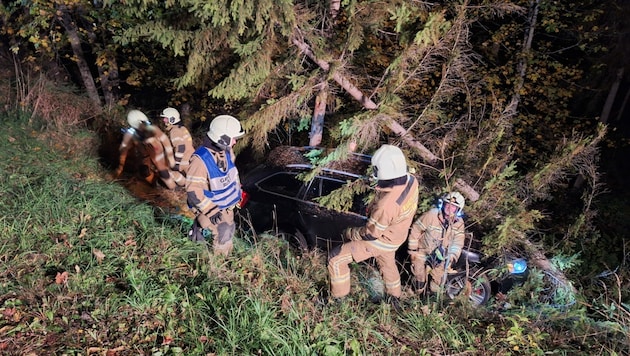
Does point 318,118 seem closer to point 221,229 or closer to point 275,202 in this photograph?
point 275,202

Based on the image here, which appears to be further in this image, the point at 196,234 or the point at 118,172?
the point at 118,172

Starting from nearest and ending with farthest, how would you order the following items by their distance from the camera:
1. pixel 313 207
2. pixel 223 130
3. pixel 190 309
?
pixel 190 309 → pixel 223 130 → pixel 313 207

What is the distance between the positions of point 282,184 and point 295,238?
830 millimetres

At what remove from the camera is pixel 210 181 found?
4.24 metres

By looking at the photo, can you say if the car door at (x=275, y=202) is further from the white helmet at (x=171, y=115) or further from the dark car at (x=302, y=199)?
the white helmet at (x=171, y=115)

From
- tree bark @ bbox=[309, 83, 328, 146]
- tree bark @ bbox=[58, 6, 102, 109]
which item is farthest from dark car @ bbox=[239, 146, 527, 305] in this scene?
tree bark @ bbox=[58, 6, 102, 109]

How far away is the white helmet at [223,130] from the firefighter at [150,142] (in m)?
2.92

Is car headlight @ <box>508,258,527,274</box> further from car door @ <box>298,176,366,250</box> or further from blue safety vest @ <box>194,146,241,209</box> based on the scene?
blue safety vest @ <box>194,146,241,209</box>

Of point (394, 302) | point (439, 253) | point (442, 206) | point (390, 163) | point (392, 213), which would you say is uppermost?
point (390, 163)

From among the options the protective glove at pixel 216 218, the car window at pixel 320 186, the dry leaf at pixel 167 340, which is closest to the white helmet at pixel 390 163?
the car window at pixel 320 186

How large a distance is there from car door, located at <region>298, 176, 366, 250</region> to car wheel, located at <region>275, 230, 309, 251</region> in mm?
111

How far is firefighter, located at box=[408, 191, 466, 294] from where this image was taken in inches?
171

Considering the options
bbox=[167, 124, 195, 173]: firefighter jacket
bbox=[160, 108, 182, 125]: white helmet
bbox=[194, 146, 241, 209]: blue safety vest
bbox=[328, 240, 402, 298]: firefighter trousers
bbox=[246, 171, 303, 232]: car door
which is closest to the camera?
bbox=[328, 240, 402, 298]: firefighter trousers

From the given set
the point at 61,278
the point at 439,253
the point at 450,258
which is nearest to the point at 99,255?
the point at 61,278
